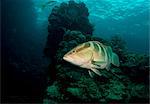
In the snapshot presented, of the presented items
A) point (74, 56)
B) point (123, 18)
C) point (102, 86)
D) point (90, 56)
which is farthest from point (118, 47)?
point (123, 18)

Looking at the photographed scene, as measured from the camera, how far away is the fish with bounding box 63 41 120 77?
2.28 metres

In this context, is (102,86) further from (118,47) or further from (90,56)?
(90,56)

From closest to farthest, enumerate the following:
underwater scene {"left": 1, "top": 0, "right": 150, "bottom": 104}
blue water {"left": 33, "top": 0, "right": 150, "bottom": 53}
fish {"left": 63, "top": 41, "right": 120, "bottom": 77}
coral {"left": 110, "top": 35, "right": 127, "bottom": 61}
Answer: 1. fish {"left": 63, "top": 41, "right": 120, "bottom": 77}
2. underwater scene {"left": 1, "top": 0, "right": 150, "bottom": 104}
3. coral {"left": 110, "top": 35, "right": 127, "bottom": 61}
4. blue water {"left": 33, "top": 0, "right": 150, "bottom": 53}

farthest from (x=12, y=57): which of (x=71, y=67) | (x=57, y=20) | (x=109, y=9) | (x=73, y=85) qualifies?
(x=109, y=9)

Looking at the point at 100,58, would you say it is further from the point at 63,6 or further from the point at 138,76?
the point at 63,6

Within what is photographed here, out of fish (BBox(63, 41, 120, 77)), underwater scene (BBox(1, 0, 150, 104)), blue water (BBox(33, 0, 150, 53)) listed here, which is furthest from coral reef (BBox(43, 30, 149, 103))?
blue water (BBox(33, 0, 150, 53))

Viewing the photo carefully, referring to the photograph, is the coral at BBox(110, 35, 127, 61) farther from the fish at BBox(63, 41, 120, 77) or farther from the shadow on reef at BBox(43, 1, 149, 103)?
the fish at BBox(63, 41, 120, 77)

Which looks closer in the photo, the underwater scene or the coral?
the underwater scene

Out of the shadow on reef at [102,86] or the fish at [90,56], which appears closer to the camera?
the fish at [90,56]

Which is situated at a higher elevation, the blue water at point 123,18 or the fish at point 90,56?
the blue water at point 123,18

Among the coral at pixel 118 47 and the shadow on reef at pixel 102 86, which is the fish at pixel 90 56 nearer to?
the shadow on reef at pixel 102 86

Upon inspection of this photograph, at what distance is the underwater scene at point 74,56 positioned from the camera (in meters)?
5.98

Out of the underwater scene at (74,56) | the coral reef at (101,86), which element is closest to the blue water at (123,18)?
the underwater scene at (74,56)

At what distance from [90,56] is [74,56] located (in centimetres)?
24
